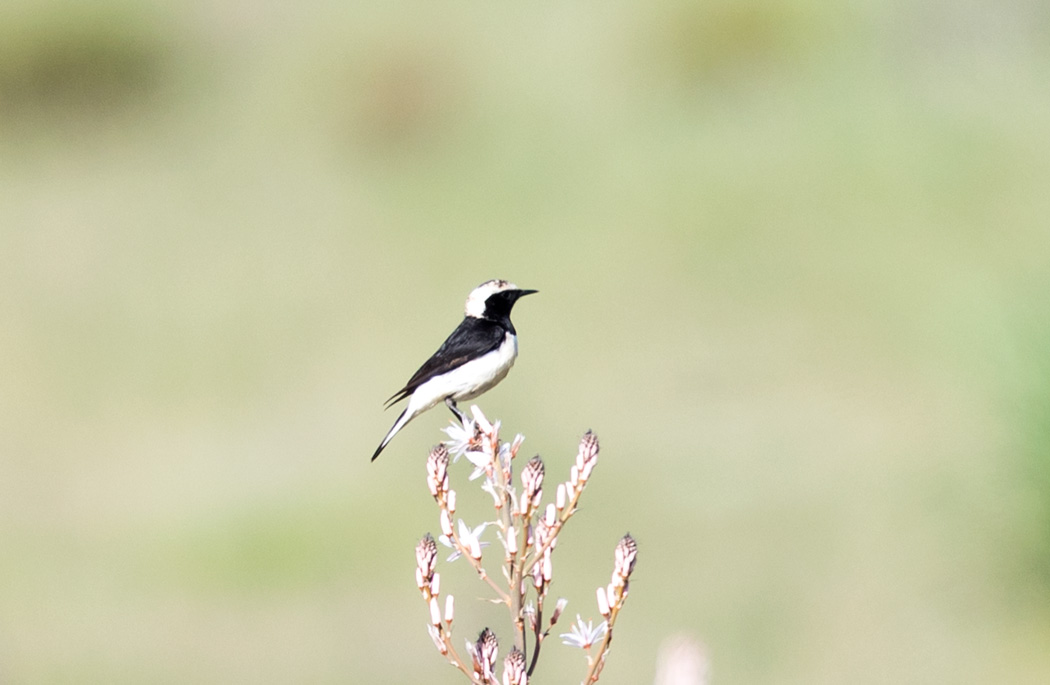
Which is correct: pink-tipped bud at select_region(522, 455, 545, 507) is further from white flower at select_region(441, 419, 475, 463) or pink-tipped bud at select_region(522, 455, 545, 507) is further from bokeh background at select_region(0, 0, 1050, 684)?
bokeh background at select_region(0, 0, 1050, 684)

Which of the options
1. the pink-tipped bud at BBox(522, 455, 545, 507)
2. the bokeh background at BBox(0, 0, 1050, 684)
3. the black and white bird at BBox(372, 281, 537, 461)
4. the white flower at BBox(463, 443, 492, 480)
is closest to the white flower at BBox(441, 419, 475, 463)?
the white flower at BBox(463, 443, 492, 480)

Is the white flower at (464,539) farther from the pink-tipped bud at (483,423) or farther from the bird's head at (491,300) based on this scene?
the bird's head at (491,300)

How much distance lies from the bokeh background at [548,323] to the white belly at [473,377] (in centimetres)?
576

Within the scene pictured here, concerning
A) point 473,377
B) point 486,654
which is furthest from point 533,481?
point 473,377

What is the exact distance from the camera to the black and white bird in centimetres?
418

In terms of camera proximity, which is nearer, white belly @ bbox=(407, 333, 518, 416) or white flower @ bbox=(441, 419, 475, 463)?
white flower @ bbox=(441, 419, 475, 463)

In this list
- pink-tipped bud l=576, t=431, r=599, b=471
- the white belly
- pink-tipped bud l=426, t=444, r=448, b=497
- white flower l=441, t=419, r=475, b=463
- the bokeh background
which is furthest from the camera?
the bokeh background

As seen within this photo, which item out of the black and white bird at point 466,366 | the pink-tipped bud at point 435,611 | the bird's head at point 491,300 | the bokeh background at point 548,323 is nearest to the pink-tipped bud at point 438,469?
the pink-tipped bud at point 435,611

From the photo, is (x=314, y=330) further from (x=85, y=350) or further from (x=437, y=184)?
(x=437, y=184)

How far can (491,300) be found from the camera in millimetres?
4492

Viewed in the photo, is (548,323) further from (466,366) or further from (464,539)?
(464,539)

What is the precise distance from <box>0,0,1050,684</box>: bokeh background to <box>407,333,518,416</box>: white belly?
227 inches

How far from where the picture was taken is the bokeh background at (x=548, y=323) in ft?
34.9

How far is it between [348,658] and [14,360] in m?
6.56
